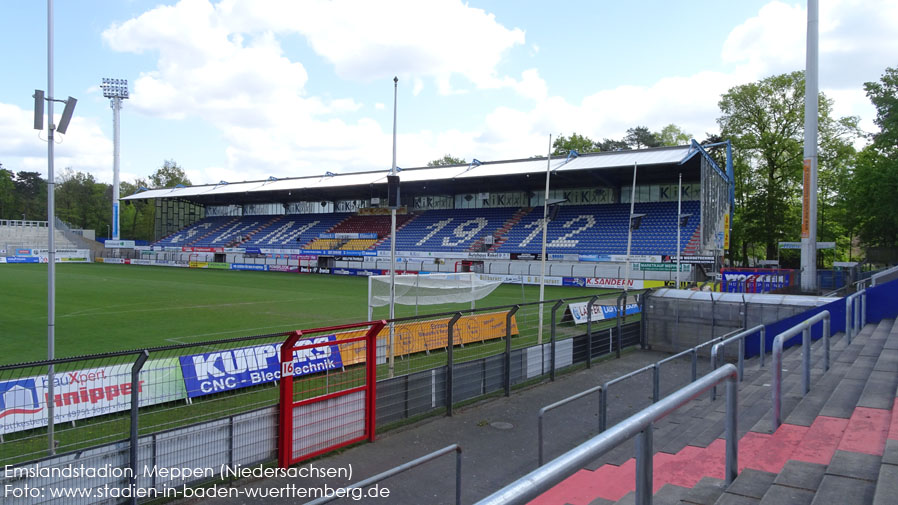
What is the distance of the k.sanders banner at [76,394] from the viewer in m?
7.12

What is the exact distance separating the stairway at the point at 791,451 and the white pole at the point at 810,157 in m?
20.7

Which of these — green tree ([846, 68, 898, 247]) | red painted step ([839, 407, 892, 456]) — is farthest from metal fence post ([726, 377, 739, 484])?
green tree ([846, 68, 898, 247])

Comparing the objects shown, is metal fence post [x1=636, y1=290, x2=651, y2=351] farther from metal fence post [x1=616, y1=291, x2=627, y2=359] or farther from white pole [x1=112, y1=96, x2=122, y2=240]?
white pole [x1=112, y1=96, x2=122, y2=240]

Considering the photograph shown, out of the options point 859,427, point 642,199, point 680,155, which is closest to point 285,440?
point 859,427

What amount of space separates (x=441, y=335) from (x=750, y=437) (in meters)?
9.45

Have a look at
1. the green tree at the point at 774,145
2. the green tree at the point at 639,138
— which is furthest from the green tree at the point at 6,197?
the green tree at the point at 774,145

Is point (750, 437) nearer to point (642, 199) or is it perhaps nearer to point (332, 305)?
point (332, 305)

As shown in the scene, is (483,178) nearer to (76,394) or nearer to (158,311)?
(158,311)

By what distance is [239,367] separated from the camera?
10.0 m

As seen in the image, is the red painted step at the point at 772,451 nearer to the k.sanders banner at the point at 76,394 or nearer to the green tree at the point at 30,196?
the k.sanders banner at the point at 76,394

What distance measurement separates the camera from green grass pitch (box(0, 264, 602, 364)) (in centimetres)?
1609

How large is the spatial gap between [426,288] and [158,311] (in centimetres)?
1276

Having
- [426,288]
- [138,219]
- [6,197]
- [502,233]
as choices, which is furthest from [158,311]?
[6,197]

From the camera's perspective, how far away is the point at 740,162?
5447cm
